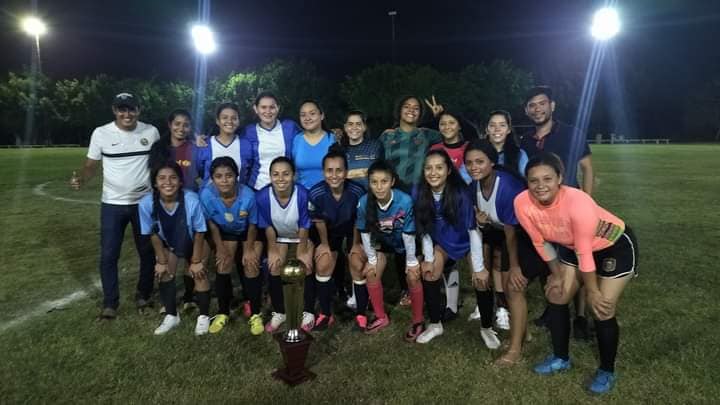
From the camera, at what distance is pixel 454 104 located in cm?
4334

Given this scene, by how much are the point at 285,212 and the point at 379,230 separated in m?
0.77

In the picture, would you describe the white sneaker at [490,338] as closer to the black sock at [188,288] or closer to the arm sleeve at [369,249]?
the arm sleeve at [369,249]

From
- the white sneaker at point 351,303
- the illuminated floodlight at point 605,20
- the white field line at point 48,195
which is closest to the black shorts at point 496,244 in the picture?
the white sneaker at point 351,303

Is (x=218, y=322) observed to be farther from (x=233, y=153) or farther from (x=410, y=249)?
(x=410, y=249)

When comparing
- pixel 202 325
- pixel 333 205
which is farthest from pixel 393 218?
pixel 202 325

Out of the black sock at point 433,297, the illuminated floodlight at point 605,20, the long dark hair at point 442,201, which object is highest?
the illuminated floodlight at point 605,20

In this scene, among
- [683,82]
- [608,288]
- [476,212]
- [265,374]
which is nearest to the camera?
[608,288]

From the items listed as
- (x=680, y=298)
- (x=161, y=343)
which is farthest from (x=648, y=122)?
(x=161, y=343)

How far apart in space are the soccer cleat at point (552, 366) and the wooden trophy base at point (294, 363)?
1.45m

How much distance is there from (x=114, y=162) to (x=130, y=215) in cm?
47

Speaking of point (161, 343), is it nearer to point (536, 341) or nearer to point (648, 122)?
point (536, 341)

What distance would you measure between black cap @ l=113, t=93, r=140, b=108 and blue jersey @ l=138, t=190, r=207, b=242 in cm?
84

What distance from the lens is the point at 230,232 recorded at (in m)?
4.05

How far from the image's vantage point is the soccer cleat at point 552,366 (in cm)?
307
